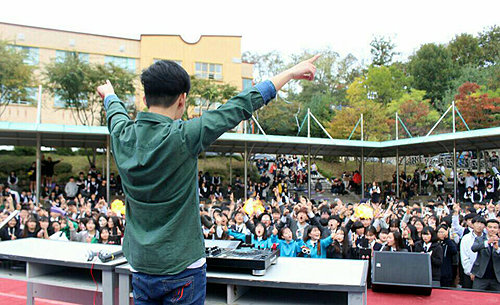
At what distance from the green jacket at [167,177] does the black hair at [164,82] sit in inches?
3.4

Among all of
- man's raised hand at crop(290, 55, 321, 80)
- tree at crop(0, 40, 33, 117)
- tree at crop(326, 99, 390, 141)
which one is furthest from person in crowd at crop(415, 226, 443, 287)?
tree at crop(0, 40, 33, 117)

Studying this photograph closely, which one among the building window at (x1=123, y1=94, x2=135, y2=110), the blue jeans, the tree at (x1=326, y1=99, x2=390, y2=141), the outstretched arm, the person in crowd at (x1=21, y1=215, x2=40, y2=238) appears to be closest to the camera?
the outstretched arm

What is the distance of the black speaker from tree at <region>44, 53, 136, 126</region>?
81.5 feet

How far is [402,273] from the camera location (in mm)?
5562

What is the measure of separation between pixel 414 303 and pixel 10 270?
478cm

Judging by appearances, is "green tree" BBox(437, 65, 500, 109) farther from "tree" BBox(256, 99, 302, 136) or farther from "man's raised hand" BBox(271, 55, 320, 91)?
"man's raised hand" BBox(271, 55, 320, 91)

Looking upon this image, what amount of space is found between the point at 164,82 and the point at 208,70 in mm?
35580

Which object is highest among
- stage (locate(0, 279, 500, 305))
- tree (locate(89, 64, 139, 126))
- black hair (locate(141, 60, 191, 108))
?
tree (locate(89, 64, 139, 126))

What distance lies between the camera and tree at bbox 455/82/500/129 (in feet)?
86.7

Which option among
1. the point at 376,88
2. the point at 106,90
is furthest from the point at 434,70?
the point at 106,90

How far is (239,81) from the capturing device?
3712 centimetres

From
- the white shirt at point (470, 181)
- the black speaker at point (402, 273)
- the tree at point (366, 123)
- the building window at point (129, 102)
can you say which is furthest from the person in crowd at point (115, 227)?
the tree at point (366, 123)

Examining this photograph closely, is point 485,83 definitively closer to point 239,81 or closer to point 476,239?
point 239,81

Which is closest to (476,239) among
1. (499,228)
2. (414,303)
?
(499,228)
